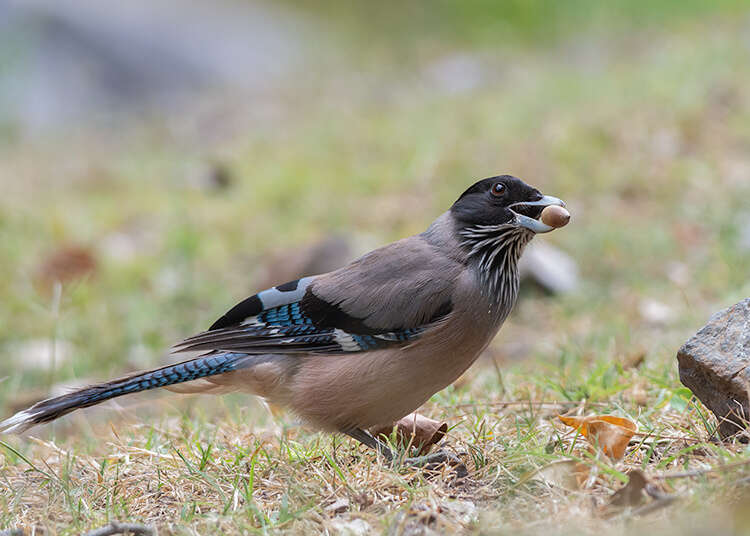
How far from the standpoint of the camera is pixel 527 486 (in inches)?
113

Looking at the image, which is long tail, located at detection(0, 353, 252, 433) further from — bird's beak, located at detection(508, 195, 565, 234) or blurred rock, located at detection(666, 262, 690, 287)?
blurred rock, located at detection(666, 262, 690, 287)

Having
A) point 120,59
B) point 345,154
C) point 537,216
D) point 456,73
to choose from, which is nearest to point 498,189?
point 537,216

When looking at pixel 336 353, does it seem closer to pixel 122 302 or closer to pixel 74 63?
pixel 122 302

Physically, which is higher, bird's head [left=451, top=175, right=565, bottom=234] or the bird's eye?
the bird's eye

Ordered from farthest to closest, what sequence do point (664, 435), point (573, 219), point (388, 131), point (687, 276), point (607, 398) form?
1. point (388, 131)
2. point (573, 219)
3. point (687, 276)
4. point (607, 398)
5. point (664, 435)

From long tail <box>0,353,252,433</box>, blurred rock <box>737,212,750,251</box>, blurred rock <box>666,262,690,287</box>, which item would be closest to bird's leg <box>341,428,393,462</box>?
long tail <box>0,353,252,433</box>

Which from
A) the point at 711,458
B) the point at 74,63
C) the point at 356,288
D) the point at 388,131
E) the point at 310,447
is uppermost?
the point at 74,63

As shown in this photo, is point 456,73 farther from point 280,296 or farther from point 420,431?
point 420,431

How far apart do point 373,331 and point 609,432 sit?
97 centimetres

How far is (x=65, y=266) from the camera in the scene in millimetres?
7012

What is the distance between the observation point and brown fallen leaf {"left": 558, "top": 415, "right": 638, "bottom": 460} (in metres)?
3.07

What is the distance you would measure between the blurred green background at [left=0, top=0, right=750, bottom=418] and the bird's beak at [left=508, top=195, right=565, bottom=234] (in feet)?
2.57

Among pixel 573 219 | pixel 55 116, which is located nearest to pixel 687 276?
pixel 573 219

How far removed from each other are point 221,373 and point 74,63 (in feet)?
34.8
